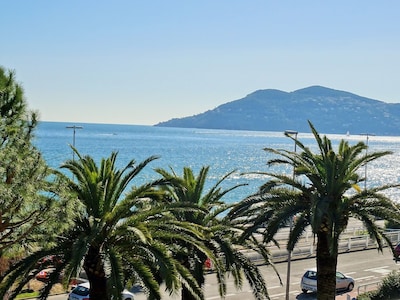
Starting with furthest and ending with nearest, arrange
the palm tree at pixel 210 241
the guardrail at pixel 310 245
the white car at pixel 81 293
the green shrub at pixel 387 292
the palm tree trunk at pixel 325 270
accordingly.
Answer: the guardrail at pixel 310 245, the green shrub at pixel 387 292, the white car at pixel 81 293, the palm tree trunk at pixel 325 270, the palm tree at pixel 210 241

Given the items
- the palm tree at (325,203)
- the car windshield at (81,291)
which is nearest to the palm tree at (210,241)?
the palm tree at (325,203)

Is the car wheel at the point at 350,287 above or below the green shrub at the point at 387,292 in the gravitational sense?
below

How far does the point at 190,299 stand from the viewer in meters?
17.8

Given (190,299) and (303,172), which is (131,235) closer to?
(190,299)

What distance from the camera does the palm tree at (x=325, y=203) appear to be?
17594 mm

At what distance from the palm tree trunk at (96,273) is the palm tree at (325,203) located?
5118 millimetres

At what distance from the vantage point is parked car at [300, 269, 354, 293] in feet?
88.6

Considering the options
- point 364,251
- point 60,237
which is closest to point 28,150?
point 60,237

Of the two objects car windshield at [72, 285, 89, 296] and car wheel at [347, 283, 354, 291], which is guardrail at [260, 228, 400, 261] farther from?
car windshield at [72, 285, 89, 296]

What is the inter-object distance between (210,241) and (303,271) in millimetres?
16688

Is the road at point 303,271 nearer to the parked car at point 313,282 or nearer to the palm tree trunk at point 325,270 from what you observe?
the parked car at point 313,282

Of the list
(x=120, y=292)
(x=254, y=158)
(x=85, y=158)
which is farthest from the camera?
(x=254, y=158)

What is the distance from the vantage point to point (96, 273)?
14.3 m

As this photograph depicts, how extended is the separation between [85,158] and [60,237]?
256 cm
